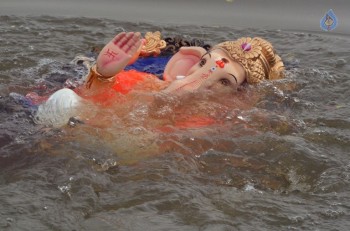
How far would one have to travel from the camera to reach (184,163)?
9.99 ft

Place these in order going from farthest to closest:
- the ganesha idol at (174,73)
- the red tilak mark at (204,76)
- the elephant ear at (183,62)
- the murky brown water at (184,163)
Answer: the elephant ear at (183,62) < the red tilak mark at (204,76) < the ganesha idol at (174,73) < the murky brown water at (184,163)

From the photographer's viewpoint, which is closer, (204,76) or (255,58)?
(204,76)

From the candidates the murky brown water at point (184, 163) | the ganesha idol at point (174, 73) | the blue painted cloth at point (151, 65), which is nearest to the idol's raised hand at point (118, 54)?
the ganesha idol at point (174, 73)

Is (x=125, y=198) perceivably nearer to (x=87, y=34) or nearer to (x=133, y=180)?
(x=133, y=180)

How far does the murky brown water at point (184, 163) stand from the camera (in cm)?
258

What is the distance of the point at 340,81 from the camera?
4441 millimetres

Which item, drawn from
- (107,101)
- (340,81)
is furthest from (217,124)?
(340,81)

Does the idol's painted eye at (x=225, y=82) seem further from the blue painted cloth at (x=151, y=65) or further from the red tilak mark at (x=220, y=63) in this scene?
the blue painted cloth at (x=151, y=65)

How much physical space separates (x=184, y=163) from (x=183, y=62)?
1.07 meters

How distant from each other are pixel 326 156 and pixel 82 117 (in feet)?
4.08

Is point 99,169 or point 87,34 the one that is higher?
point 87,34

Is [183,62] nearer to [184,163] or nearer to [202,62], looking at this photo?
[202,62]

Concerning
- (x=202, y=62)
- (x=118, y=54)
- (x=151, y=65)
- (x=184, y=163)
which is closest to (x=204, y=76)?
(x=202, y=62)

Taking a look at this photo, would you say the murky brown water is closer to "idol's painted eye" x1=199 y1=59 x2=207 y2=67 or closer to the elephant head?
the elephant head
